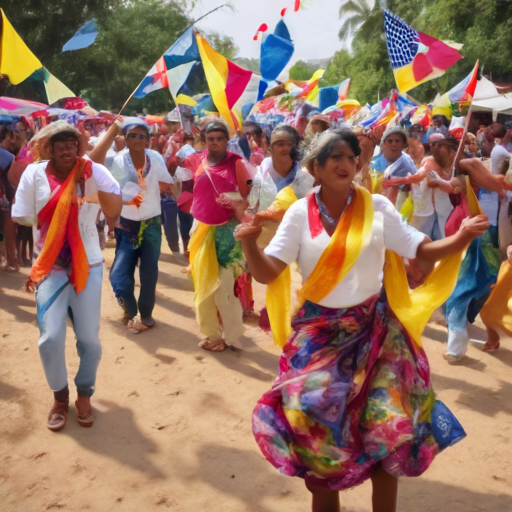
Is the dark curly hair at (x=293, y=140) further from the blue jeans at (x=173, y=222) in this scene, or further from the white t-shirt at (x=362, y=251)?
the blue jeans at (x=173, y=222)

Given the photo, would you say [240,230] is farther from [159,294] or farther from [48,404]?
[159,294]

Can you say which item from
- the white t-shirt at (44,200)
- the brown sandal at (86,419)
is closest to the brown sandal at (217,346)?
the brown sandal at (86,419)

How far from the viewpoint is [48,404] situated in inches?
187

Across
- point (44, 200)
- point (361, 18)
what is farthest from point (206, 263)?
point (361, 18)

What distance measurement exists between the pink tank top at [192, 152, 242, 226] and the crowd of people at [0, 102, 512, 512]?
13 mm

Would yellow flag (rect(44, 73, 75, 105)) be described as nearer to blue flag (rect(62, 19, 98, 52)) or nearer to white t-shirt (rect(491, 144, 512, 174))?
blue flag (rect(62, 19, 98, 52))

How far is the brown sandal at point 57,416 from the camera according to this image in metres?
4.33

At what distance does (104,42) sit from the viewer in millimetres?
30875

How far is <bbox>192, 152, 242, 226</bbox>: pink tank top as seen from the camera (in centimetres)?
572

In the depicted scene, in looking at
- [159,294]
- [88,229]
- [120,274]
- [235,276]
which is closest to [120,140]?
[159,294]

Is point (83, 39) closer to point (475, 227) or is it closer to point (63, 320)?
point (63, 320)

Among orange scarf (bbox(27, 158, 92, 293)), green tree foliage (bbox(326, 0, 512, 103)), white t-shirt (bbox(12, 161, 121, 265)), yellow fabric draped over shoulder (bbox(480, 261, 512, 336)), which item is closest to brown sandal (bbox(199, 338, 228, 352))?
white t-shirt (bbox(12, 161, 121, 265))

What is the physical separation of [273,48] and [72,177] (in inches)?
170

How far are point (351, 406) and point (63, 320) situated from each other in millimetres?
2105
